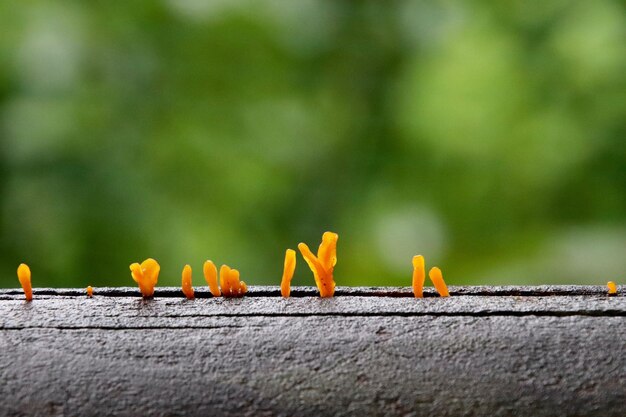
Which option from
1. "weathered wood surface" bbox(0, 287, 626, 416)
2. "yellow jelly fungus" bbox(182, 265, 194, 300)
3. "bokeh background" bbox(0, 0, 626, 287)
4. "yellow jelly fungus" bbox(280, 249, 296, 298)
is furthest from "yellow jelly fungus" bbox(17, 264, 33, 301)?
"bokeh background" bbox(0, 0, 626, 287)

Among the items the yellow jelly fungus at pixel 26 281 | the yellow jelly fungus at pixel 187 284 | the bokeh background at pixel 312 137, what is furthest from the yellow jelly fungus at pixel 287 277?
the bokeh background at pixel 312 137

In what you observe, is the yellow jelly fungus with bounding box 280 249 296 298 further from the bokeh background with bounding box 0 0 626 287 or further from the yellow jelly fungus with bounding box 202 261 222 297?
the bokeh background with bounding box 0 0 626 287

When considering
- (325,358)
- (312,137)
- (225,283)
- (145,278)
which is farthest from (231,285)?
(312,137)

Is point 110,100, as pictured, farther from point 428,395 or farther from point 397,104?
point 428,395

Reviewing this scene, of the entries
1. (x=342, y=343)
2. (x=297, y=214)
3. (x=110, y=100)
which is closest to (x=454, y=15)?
(x=297, y=214)

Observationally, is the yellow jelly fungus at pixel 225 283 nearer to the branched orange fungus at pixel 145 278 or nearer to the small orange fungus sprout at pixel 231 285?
the small orange fungus sprout at pixel 231 285

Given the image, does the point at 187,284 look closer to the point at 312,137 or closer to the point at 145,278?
the point at 145,278
